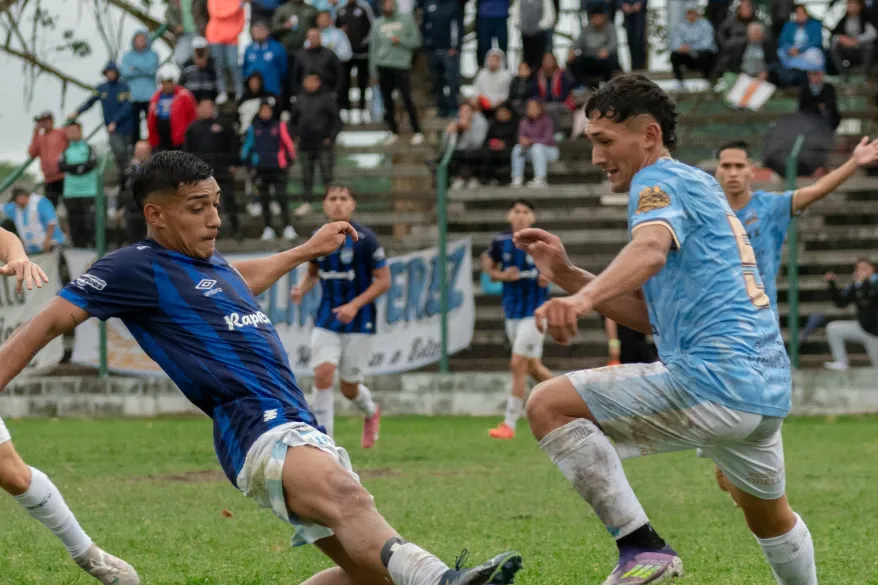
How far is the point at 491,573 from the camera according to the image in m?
4.63

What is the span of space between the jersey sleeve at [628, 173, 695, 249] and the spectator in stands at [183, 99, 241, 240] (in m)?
14.3

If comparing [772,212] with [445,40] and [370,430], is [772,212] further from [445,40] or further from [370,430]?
[445,40]

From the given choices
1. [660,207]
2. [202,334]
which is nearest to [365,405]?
[202,334]

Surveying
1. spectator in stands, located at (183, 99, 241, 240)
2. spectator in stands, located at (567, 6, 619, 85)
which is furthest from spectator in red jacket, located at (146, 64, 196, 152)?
spectator in stands, located at (567, 6, 619, 85)

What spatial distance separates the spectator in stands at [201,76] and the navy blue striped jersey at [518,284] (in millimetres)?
6736

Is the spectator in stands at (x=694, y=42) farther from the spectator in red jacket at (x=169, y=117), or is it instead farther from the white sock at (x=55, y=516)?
the white sock at (x=55, y=516)

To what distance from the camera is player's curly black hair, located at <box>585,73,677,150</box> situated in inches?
222

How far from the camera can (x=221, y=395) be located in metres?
5.26

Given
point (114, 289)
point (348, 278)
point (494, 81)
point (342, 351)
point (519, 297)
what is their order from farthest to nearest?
point (494, 81) < point (519, 297) < point (342, 351) < point (348, 278) < point (114, 289)

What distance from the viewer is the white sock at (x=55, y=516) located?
659 cm

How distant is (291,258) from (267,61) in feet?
51.9

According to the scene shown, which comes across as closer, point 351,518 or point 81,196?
point 351,518

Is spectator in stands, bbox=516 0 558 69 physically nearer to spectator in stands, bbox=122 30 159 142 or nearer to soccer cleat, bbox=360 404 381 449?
spectator in stands, bbox=122 30 159 142

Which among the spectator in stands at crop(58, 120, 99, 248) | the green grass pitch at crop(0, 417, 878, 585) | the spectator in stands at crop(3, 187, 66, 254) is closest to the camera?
the green grass pitch at crop(0, 417, 878, 585)
